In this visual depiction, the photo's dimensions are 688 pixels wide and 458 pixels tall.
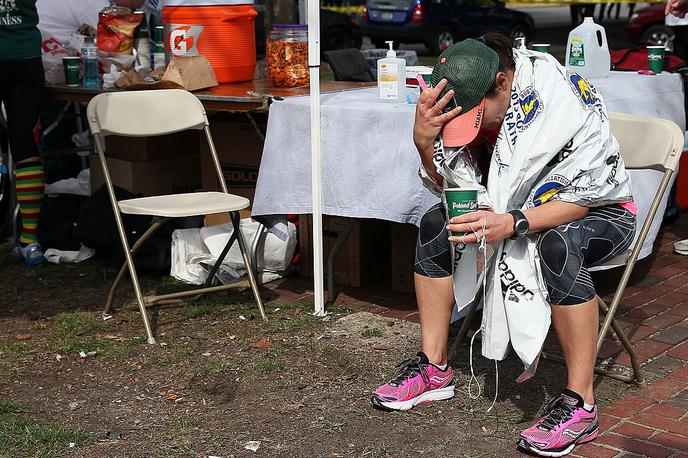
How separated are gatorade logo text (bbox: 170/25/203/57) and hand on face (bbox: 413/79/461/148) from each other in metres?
2.47

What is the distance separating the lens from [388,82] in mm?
4477

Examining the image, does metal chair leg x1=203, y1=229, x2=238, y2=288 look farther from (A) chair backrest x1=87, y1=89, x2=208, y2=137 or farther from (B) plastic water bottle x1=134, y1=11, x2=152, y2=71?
(B) plastic water bottle x1=134, y1=11, x2=152, y2=71

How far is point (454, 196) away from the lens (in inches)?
119

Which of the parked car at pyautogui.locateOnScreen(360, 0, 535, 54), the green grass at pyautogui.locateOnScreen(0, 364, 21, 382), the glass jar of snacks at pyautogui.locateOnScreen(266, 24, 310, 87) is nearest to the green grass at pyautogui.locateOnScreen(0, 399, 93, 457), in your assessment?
the green grass at pyautogui.locateOnScreen(0, 364, 21, 382)

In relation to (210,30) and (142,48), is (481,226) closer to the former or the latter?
(210,30)

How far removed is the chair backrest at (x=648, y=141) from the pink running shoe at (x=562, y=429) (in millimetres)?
929

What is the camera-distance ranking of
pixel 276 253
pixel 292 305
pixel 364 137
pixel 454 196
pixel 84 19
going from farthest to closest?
pixel 84 19
pixel 276 253
pixel 292 305
pixel 364 137
pixel 454 196

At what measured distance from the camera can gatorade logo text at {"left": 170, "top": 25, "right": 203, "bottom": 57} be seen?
532cm

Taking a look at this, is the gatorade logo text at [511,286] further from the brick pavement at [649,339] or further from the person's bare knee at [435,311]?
the brick pavement at [649,339]

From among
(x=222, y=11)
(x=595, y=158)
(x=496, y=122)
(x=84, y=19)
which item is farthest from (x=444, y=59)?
(x=84, y=19)

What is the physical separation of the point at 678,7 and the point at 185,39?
9.33ft

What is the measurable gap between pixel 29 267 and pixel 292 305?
1738 millimetres

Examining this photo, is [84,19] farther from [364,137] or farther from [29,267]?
[364,137]

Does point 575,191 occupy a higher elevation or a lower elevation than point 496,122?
lower
